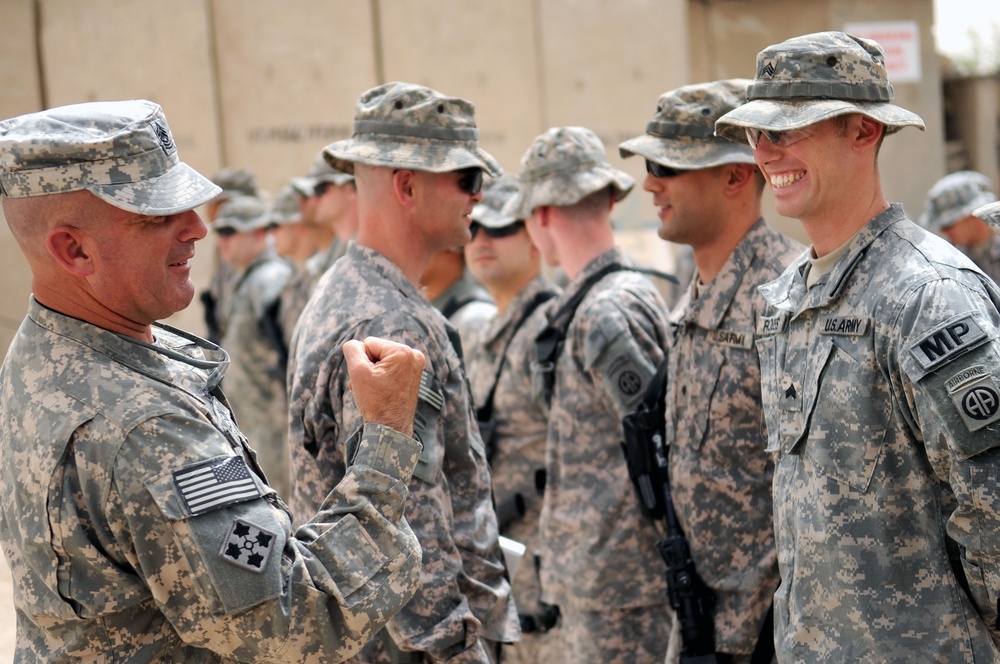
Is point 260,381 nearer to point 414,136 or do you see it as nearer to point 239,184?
point 239,184

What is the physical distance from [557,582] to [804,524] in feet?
5.98

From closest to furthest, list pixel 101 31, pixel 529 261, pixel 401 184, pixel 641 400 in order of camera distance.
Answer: pixel 401 184 < pixel 641 400 < pixel 529 261 < pixel 101 31

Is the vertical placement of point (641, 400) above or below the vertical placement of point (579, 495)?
above

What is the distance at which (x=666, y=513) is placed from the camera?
149 inches

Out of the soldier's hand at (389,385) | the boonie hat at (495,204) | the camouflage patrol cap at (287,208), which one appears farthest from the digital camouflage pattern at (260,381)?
the soldier's hand at (389,385)

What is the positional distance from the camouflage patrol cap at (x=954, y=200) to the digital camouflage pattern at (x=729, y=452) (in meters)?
5.93

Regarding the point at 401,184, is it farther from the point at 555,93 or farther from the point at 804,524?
the point at 555,93

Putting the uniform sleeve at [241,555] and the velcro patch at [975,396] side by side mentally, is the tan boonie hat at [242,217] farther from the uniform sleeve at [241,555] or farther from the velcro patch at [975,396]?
the velcro patch at [975,396]

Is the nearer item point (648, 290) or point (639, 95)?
point (648, 290)

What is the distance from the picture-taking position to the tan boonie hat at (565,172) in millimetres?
4664

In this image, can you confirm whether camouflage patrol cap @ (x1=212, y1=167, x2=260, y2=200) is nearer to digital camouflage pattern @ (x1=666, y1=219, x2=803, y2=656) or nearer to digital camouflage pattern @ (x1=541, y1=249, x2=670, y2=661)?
digital camouflage pattern @ (x1=541, y1=249, x2=670, y2=661)

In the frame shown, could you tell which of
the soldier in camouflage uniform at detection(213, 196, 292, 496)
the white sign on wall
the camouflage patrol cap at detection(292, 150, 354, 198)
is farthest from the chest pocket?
the white sign on wall

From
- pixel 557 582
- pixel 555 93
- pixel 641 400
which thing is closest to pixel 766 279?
pixel 641 400

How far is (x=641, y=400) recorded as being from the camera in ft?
13.3
